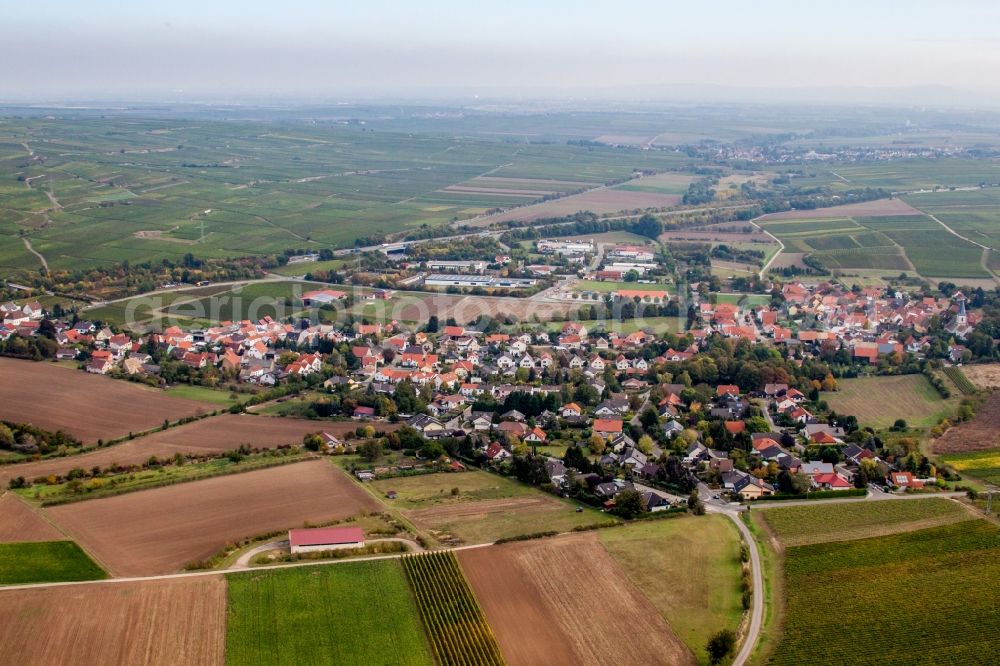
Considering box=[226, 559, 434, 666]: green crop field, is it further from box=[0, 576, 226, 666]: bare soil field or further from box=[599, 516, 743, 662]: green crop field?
box=[599, 516, 743, 662]: green crop field

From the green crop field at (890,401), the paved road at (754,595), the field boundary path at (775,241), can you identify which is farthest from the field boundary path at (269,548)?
the field boundary path at (775,241)

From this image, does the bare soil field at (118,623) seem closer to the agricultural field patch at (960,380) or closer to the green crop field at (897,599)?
the green crop field at (897,599)

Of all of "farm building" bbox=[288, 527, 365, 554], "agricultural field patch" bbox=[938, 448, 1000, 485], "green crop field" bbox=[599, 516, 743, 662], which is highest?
"farm building" bbox=[288, 527, 365, 554]

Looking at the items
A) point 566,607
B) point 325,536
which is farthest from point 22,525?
point 566,607

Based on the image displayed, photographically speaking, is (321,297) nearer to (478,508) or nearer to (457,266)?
(457,266)

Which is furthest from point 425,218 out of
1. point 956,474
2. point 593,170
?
point 956,474

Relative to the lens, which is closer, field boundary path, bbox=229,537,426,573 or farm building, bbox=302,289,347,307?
field boundary path, bbox=229,537,426,573

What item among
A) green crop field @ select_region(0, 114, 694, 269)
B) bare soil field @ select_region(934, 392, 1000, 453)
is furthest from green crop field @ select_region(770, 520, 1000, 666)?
green crop field @ select_region(0, 114, 694, 269)
